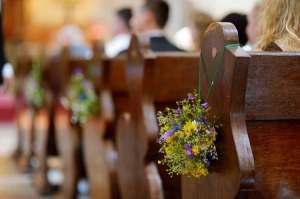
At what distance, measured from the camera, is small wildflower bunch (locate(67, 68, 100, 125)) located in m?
4.64

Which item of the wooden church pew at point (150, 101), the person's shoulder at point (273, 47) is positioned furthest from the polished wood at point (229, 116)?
the wooden church pew at point (150, 101)

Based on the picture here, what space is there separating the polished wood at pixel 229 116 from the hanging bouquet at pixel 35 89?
406cm

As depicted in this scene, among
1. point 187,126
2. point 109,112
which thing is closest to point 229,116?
point 187,126

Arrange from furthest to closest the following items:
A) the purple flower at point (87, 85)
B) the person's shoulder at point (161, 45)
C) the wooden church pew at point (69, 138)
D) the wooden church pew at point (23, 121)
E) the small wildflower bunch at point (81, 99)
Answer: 1. the wooden church pew at point (23, 121)
2. the person's shoulder at point (161, 45)
3. the wooden church pew at point (69, 138)
4. the purple flower at point (87, 85)
5. the small wildflower bunch at point (81, 99)

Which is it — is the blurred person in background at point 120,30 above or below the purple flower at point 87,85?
below

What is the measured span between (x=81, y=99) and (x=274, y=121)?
2.75 meters

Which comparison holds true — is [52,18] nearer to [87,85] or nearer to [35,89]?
[35,89]

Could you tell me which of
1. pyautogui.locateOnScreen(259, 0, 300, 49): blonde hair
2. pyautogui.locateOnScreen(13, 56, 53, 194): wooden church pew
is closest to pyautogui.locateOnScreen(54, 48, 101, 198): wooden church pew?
pyautogui.locateOnScreen(13, 56, 53, 194): wooden church pew

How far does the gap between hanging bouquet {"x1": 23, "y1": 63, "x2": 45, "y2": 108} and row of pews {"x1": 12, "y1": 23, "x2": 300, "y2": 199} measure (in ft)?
0.25

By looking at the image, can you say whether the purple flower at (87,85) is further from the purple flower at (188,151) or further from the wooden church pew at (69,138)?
the purple flower at (188,151)

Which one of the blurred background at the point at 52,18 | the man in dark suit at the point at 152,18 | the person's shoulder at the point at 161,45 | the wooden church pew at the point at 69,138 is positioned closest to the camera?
the wooden church pew at the point at 69,138

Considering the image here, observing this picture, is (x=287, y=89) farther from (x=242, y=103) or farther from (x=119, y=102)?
(x=119, y=102)

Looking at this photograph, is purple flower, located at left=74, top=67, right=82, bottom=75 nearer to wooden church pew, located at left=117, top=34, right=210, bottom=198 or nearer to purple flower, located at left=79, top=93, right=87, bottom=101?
purple flower, located at left=79, top=93, right=87, bottom=101

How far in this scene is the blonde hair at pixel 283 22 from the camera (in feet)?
7.77
